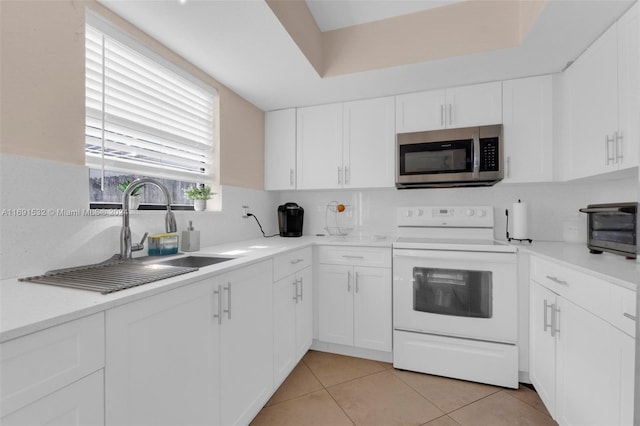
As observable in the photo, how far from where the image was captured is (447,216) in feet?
8.48

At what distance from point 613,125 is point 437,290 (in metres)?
1.42

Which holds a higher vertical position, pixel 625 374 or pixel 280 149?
pixel 280 149

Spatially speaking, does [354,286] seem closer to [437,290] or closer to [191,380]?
[437,290]

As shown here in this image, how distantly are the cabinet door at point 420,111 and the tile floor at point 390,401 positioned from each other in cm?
199

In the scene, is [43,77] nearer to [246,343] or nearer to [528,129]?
[246,343]

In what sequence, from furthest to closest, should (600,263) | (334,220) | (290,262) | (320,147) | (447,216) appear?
(334,220) < (320,147) < (447,216) < (290,262) < (600,263)

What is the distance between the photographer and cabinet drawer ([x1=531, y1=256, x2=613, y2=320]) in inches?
45.7

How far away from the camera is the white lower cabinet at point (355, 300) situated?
7.37ft

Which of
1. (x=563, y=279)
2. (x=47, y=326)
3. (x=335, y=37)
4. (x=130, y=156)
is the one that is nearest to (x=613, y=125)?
(x=563, y=279)

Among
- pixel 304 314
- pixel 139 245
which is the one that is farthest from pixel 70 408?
pixel 304 314

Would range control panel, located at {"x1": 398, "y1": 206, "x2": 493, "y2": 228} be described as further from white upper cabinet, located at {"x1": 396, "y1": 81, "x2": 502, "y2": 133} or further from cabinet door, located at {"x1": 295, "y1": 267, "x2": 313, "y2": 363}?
cabinet door, located at {"x1": 295, "y1": 267, "x2": 313, "y2": 363}

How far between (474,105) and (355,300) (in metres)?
1.87

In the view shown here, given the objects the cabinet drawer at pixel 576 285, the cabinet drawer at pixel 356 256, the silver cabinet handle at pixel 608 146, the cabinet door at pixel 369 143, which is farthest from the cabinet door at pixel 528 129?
the cabinet drawer at pixel 356 256

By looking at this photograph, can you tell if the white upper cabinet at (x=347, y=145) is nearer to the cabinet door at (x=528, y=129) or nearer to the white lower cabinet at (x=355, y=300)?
the white lower cabinet at (x=355, y=300)
